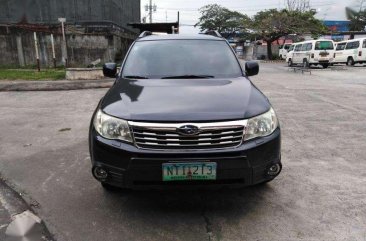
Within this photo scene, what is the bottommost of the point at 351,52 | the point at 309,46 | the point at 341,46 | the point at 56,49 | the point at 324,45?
the point at 351,52

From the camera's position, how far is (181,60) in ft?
14.2

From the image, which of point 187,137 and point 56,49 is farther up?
point 187,137

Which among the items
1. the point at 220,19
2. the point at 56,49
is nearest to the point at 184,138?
A: the point at 56,49

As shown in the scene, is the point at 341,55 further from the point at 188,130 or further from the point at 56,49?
the point at 188,130

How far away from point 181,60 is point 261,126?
1590 millimetres

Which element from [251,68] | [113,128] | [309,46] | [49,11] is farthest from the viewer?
[309,46]

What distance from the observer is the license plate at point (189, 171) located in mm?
2855

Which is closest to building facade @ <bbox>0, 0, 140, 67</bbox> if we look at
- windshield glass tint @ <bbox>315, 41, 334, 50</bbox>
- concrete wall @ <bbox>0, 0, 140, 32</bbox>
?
concrete wall @ <bbox>0, 0, 140, 32</bbox>

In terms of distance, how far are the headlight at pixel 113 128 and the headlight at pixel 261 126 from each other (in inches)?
38.0

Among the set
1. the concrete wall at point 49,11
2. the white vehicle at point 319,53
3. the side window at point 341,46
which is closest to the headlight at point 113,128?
the concrete wall at point 49,11

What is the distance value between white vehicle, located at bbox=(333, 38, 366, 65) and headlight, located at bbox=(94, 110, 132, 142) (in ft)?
76.5

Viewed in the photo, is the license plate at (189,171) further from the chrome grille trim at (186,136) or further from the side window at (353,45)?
the side window at (353,45)

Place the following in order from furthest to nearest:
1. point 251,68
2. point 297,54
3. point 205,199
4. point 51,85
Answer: point 297,54 → point 51,85 → point 251,68 → point 205,199

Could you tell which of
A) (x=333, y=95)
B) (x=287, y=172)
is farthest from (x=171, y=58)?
(x=333, y=95)
